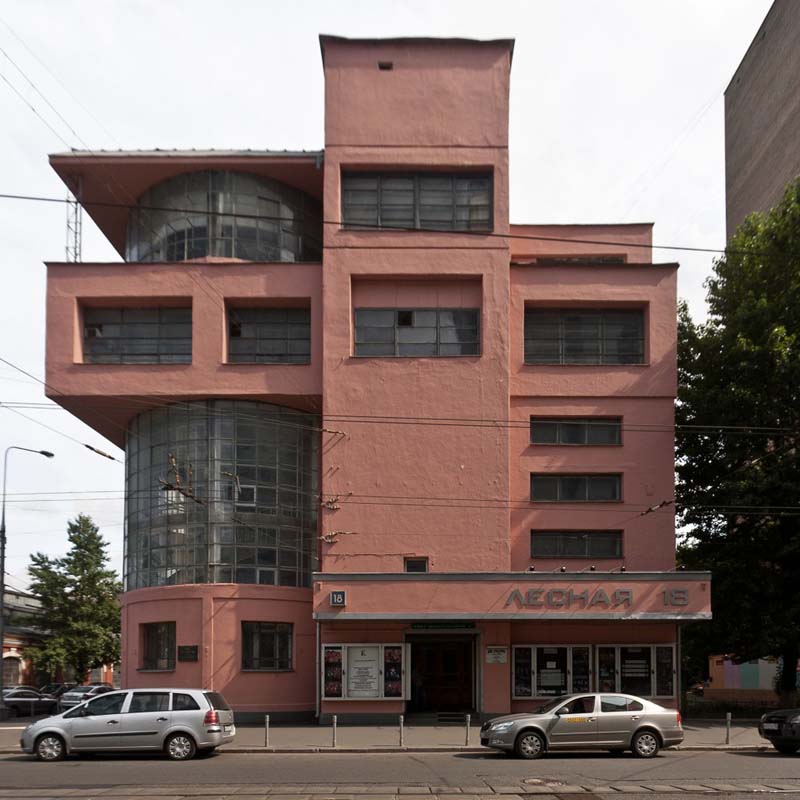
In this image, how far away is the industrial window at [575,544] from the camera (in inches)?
1346

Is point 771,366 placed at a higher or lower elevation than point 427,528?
higher

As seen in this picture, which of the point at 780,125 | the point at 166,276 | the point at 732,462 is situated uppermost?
the point at 780,125

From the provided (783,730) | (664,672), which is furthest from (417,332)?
(783,730)

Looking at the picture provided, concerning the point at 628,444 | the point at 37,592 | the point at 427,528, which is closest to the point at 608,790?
the point at 427,528

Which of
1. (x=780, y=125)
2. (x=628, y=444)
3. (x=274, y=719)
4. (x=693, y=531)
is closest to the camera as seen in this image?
(x=274, y=719)

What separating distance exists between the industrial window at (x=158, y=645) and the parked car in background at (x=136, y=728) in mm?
10424

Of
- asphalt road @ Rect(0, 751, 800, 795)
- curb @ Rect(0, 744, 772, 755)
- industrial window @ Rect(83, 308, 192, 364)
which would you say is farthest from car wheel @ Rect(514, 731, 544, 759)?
industrial window @ Rect(83, 308, 192, 364)

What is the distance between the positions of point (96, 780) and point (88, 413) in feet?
59.8

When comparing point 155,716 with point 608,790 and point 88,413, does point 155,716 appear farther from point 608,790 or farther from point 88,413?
point 88,413

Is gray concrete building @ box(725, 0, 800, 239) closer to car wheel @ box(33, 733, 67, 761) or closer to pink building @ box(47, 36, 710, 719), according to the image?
pink building @ box(47, 36, 710, 719)

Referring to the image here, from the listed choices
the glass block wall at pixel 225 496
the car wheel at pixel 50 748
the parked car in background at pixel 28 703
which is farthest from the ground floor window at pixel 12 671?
the car wheel at pixel 50 748

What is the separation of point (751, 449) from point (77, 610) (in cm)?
4397

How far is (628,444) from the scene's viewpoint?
113 feet

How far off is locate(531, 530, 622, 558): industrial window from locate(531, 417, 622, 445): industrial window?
297 cm
